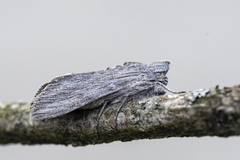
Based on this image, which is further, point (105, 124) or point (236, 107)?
point (105, 124)

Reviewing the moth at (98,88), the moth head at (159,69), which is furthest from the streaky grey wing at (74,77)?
the moth head at (159,69)

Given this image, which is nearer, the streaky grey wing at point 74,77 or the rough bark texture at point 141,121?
the rough bark texture at point 141,121

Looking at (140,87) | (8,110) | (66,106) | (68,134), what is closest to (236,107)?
(140,87)

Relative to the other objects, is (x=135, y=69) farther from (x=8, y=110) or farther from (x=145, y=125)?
(x=8, y=110)

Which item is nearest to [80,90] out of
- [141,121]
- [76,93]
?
[76,93]

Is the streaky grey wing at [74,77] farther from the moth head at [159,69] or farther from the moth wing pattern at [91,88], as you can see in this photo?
the moth head at [159,69]

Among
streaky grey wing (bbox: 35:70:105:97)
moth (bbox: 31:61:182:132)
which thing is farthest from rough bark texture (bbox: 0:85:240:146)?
streaky grey wing (bbox: 35:70:105:97)
